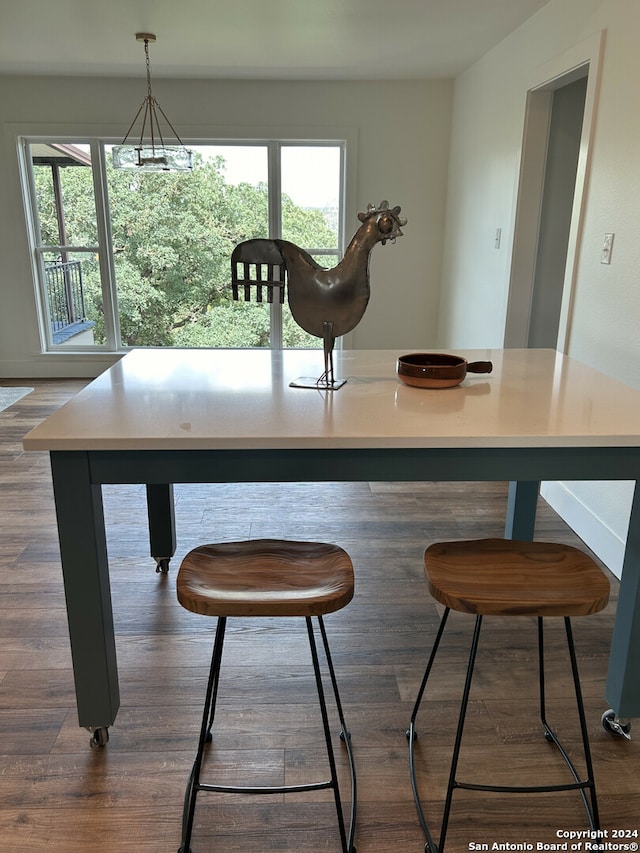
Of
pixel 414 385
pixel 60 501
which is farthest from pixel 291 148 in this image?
pixel 60 501

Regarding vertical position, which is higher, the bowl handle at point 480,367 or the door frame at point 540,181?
the door frame at point 540,181

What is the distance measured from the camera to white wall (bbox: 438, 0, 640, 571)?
2.54 m

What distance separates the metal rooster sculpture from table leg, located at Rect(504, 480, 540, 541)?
3.31ft

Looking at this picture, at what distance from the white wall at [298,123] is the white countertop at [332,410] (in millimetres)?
3619

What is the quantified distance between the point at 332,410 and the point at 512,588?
0.60 meters

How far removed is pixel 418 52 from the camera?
14.2ft

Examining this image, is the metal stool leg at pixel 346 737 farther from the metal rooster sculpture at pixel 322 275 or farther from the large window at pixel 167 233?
the large window at pixel 167 233

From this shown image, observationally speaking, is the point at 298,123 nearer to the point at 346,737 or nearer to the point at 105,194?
the point at 105,194

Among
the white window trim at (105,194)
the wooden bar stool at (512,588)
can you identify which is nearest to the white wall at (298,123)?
the white window trim at (105,194)

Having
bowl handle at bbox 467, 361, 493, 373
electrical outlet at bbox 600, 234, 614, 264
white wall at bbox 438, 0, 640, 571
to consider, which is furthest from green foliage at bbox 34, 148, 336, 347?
bowl handle at bbox 467, 361, 493, 373

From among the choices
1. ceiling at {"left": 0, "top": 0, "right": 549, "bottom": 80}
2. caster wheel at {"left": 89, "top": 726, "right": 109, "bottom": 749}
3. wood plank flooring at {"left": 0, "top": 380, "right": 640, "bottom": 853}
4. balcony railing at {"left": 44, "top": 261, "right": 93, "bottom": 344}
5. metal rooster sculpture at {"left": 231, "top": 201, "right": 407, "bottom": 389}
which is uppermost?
ceiling at {"left": 0, "top": 0, "right": 549, "bottom": 80}

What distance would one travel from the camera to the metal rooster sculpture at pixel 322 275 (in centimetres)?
180

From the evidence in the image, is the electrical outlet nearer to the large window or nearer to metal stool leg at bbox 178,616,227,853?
metal stool leg at bbox 178,616,227,853

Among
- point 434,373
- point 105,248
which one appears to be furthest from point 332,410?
point 105,248
